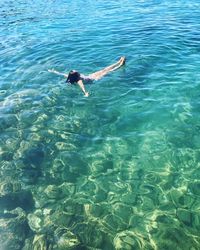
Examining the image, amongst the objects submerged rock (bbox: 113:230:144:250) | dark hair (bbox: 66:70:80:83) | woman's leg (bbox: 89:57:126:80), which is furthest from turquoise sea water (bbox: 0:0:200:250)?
dark hair (bbox: 66:70:80:83)

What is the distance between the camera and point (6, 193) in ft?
37.7

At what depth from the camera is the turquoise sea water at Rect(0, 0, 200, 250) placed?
995cm

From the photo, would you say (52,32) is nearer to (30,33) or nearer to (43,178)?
(30,33)

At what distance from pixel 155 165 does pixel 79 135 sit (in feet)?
12.7

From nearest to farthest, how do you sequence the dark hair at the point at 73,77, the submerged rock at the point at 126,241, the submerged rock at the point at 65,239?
the submerged rock at the point at 126,241 → the submerged rock at the point at 65,239 → the dark hair at the point at 73,77

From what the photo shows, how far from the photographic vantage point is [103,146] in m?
13.3

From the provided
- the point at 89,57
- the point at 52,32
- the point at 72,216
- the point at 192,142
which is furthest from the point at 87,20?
the point at 72,216

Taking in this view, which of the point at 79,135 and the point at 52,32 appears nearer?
the point at 79,135

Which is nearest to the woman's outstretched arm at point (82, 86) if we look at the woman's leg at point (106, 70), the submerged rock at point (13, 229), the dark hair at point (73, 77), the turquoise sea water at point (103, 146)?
the dark hair at point (73, 77)

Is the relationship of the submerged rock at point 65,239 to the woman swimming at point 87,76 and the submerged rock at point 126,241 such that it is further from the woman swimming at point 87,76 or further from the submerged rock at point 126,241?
the woman swimming at point 87,76

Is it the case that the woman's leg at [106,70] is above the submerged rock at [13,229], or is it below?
above

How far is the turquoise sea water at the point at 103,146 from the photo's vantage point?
9.95 metres

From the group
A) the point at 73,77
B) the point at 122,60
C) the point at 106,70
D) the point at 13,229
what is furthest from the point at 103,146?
the point at 122,60

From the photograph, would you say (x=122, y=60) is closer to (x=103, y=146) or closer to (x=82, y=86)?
(x=82, y=86)
